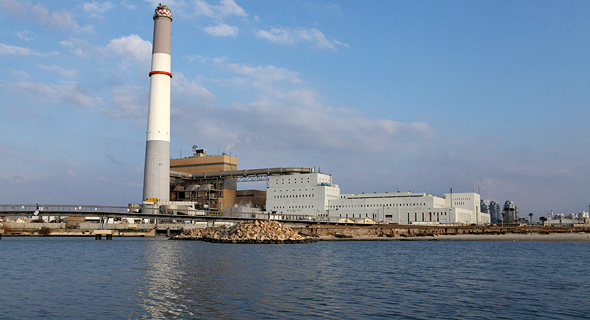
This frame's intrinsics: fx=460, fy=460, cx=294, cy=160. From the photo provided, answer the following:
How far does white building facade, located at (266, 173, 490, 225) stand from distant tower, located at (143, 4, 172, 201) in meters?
37.2

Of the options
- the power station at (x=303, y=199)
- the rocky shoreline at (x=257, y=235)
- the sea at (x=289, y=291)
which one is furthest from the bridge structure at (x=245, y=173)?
the sea at (x=289, y=291)

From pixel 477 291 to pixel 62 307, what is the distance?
716 inches

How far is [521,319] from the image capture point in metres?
15.7

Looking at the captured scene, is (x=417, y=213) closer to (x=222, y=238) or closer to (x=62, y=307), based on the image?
(x=222, y=238)

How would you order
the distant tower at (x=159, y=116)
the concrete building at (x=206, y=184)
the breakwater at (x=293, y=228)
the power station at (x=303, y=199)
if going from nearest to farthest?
the breakwater at (x=293, y=228) → the distant tower at (x=159, y=116) → the power station at (x=303, y=199) → the concrete building at (x=206, y=184)

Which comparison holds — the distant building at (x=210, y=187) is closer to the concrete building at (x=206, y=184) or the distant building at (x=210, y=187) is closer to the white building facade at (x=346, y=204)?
the concrete building at (x=206, y=184)

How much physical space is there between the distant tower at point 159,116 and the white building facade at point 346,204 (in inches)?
1464

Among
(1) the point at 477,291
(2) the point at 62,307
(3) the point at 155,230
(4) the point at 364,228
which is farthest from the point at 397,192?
(2) the point at 62,307

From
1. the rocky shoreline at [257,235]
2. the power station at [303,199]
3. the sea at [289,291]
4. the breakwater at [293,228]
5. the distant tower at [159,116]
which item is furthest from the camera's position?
the power station at [303,199]

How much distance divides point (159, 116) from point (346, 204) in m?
55.8

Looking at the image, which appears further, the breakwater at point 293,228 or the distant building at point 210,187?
the distant building at point 210,187

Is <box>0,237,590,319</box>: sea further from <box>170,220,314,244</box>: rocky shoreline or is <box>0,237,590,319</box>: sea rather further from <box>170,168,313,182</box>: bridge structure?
<box>170,168,313,182</box>: bridge structure

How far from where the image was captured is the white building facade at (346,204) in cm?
12138

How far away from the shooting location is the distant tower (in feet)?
311
